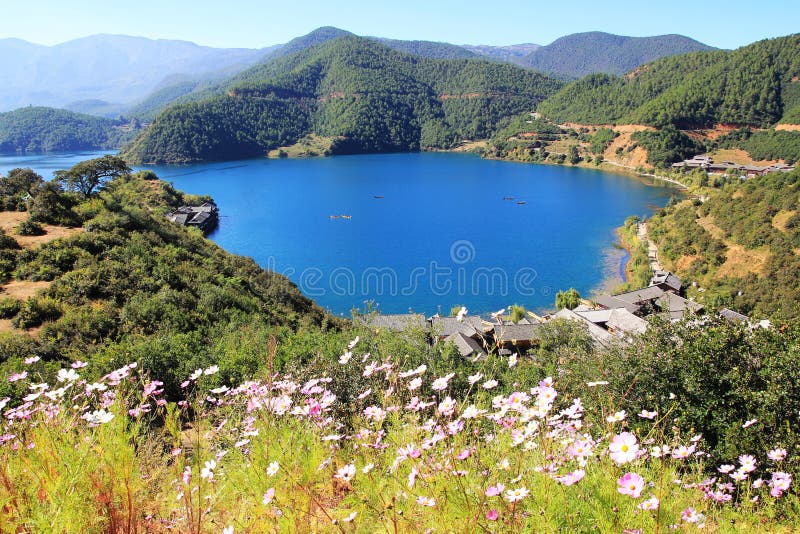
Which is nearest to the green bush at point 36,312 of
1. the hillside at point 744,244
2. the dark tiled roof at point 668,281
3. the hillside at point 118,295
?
the hillside at point 118,295

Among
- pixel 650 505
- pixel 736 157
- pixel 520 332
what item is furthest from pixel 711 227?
pixel 736 157

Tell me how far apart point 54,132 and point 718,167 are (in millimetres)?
162268

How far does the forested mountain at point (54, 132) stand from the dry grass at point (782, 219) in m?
153

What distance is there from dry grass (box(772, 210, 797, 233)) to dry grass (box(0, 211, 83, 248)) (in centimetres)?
3906

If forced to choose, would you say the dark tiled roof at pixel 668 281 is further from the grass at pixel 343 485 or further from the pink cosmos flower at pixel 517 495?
the pink cosmos flower at pixel 517 495

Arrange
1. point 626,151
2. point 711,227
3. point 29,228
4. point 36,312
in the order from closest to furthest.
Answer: point 36,312 → point 29,228 → point 711,227 → point 626,151

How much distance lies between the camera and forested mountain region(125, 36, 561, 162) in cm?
10556

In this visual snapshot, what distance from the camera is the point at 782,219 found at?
29734 millimetres

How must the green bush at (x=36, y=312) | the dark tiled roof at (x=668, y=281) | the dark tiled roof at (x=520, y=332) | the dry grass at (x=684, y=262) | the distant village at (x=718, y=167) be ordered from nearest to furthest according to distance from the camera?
the green bush at (x=36, y=312), the dark tiled roof at (x=520, y=332), the dark tiled roof at (x=668, y=281), the dry grass at (x=684, y=262), the distant village at (x=718, y=167)

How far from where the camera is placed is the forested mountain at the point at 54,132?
404 feet

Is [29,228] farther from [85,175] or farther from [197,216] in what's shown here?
[197,216]

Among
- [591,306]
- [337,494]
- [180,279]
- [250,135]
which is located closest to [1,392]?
[337,494]

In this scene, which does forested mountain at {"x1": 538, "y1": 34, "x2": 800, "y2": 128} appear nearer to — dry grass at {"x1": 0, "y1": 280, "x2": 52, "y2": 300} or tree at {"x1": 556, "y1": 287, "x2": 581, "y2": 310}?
tree at {"x1": 556, "y1": 287, "x2": 581, "y2": 310}

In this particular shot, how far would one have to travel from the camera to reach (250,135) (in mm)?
115438
